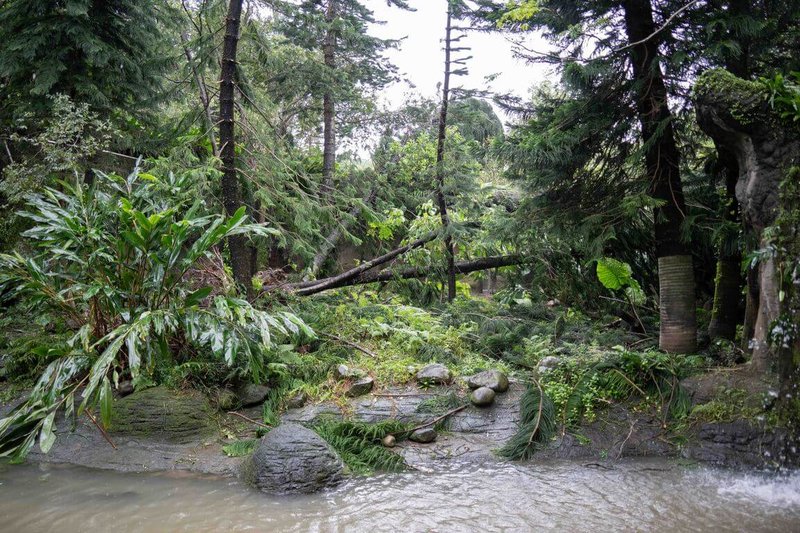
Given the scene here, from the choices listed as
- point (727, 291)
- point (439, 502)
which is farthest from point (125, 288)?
point (727, 291)

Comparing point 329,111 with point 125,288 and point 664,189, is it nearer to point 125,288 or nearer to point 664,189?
point 125,288

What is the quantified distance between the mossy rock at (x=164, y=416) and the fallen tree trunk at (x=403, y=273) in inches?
139

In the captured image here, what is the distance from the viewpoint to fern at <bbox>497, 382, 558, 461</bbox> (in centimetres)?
522

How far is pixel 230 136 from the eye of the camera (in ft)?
23.6

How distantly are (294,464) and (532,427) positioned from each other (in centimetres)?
245

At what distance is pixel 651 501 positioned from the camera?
4.09 metres

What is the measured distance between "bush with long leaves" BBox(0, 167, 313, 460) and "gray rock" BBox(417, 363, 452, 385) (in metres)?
1.59

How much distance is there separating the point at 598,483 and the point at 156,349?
458cm

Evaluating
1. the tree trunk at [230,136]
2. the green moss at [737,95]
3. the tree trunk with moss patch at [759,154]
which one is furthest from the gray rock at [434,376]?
the green moss at [737,95]

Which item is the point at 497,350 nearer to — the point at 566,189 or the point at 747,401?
the point at 566,189

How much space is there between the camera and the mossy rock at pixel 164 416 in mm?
5629

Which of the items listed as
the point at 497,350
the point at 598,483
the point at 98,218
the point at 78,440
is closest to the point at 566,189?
the point at 497,350

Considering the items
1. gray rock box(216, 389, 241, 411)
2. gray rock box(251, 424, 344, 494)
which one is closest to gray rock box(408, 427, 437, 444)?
gray rock box(251, 424, 344, 494)

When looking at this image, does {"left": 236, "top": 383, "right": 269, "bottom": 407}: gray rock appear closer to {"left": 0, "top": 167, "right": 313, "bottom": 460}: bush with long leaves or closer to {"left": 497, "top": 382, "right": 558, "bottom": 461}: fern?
{"left": 0, "top": 167, "right": 313, "bottom": 460}: bush with long leaves
